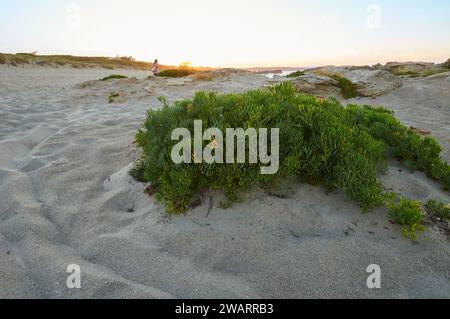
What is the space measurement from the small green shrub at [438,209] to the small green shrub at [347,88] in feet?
30.8

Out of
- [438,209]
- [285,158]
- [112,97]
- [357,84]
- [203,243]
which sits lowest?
[203,243]

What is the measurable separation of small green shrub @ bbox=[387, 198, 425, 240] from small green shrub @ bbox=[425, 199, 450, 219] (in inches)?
11.5

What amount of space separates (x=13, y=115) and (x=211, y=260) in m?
7.79

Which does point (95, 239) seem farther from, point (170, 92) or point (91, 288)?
point (170, 92)

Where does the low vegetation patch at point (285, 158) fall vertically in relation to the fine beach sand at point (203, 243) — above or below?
above

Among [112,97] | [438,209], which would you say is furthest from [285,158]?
[112,97]

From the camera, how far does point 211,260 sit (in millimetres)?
2980

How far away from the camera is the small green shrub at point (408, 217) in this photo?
10.0 ft

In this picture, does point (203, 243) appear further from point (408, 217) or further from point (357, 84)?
point (357, 84)

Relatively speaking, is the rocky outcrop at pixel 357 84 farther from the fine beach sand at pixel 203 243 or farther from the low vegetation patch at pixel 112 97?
the fine beach sand at pixel 203 243

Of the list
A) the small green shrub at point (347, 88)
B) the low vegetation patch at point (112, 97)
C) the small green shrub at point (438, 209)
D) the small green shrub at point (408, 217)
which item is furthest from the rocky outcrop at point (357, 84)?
the small green shrub at point (408, 217)

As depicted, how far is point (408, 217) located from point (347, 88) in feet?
33.6

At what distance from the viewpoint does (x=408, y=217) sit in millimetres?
3088
